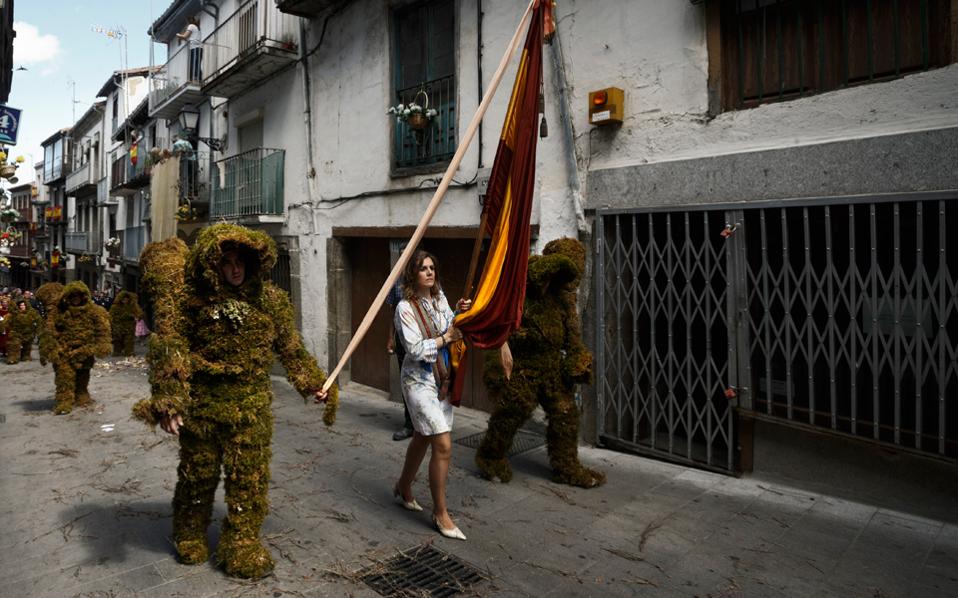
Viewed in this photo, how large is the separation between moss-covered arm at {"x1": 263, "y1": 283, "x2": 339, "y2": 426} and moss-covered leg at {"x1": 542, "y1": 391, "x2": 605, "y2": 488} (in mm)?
1848

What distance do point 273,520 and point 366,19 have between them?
299 inches

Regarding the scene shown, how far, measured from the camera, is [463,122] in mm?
7742

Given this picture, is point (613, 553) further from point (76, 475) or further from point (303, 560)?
point (76, 475)

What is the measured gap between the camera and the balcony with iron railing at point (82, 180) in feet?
104

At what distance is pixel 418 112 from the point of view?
8148 millimetres

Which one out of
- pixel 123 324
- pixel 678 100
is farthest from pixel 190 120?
pixel 678 100

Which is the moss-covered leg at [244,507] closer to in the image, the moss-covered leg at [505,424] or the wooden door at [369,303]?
the moss-covered leg at [505,424]

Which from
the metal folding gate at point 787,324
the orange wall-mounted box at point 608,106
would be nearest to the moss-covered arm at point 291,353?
the metal folding gate at point 787,324

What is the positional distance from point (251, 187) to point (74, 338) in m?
4.97

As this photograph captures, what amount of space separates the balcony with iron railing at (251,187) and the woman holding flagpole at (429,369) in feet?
26.1

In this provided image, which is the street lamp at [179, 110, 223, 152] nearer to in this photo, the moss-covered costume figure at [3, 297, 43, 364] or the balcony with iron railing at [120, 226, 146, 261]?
the moss-covered costume figure at [3, 297, 43, 364]

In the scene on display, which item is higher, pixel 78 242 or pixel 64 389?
pixel 78 242

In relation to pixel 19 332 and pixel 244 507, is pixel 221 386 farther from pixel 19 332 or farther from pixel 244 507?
pixel 19 332

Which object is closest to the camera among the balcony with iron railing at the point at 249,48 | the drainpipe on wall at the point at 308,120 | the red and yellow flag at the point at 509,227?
the red and yellow flag at the point at 509,227
